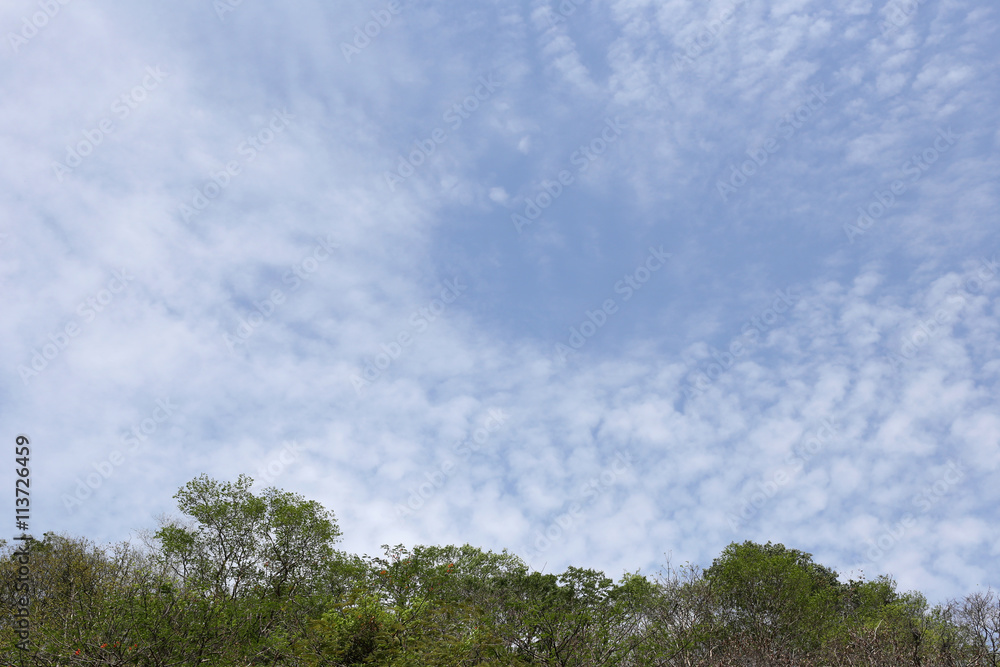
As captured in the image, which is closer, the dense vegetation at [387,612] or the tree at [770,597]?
the dense vegetation at [387,612]

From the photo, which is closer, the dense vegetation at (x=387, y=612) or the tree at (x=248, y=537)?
the dense vegetation at (x=387, y=612)

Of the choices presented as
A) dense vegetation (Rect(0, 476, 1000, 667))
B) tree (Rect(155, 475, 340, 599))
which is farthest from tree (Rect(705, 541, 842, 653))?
tree (Rect(155, 475, 340, 599))

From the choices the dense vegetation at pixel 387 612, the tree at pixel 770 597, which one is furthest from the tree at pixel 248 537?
the tree at pixel 770 597

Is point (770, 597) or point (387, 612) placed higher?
point (770, 597)

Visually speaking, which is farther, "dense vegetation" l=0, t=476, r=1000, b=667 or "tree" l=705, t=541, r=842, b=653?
"tree" l=705, t=541, r=842, b=653

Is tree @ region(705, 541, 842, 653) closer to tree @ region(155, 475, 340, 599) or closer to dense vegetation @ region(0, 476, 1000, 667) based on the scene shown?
dense vegetation @ region(0, 476, 1000, 667)

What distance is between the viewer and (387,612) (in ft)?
39.0

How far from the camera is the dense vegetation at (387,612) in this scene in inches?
474

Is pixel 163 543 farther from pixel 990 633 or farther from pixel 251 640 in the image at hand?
pixel 990 633

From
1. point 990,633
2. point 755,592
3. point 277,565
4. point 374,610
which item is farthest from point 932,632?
point 277,565

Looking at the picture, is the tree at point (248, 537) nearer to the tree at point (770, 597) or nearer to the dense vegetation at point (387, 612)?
the dense vegetation at point (387, 612)

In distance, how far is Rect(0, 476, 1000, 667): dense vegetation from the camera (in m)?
12.0

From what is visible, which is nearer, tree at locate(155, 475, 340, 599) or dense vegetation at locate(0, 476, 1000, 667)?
dense vegetation at locate(0, 476, 1000, 667)

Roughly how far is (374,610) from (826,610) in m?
29.7
